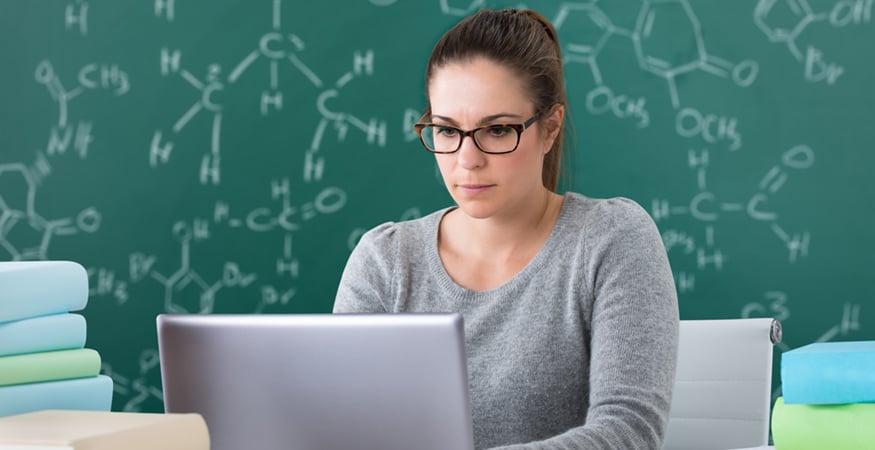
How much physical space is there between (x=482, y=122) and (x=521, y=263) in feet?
0.81

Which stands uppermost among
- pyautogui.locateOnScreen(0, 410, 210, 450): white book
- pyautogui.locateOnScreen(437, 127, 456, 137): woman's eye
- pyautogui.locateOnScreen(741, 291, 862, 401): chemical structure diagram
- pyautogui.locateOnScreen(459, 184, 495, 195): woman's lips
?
pyautogui.locateOnScreen(437, 127, 456, 137): woman's eye

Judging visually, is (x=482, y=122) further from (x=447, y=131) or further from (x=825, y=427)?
(x=825, y=427)

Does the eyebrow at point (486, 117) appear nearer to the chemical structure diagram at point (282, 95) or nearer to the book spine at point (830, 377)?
the book spine at point (830, 377)

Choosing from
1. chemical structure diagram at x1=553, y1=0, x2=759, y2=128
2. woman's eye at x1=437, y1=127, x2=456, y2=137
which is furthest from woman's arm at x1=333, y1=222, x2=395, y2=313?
chemical structure diagram at x1=553, y1=0, x2=759, y2=128

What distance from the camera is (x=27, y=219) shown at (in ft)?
11.4

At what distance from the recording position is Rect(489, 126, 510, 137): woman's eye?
1676mm

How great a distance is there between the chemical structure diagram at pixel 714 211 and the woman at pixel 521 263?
172 cm

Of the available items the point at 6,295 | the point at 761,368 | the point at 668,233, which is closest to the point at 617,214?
the point at 761,368

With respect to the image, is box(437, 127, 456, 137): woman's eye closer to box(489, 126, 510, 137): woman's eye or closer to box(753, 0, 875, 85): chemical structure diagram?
box(489, 126, 510, 137): woman's eye

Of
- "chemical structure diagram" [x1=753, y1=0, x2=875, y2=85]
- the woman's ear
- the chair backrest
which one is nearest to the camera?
the woman's ear

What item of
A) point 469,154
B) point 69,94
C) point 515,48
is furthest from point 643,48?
point 469,154

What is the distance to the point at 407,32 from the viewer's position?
11.8 ft

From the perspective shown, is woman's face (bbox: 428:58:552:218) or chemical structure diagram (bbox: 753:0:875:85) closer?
woman's face (bbox: 428:58:552:218)

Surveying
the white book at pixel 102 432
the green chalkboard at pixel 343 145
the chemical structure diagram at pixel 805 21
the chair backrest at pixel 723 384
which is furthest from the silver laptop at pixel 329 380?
the chemical structure diagram at pixel 805 21
